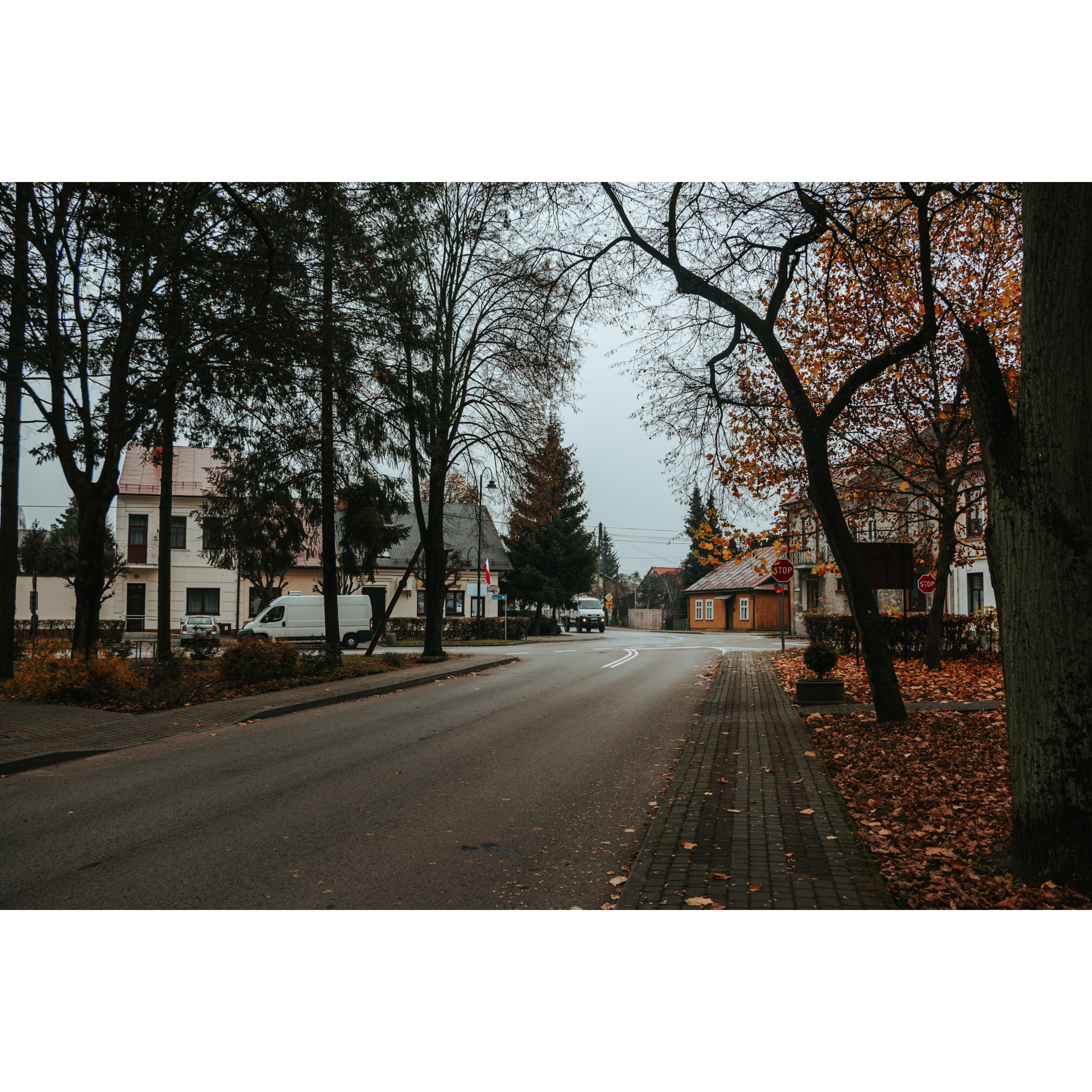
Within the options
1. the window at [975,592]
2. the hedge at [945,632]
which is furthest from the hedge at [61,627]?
the window at [975,592]

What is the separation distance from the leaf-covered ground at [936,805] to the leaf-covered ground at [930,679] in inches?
95.8

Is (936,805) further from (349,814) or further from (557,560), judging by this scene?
(557,560)

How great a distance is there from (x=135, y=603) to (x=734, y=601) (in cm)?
4128

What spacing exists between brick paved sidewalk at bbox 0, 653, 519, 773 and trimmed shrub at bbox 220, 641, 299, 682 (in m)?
0.83

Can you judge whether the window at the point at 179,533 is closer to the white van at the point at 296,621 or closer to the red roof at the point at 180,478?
the red roof at the point at 180,478

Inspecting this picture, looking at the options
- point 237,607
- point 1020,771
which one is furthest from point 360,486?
point 237,607

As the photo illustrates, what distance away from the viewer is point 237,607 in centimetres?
4191

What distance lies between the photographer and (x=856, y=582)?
404 inches

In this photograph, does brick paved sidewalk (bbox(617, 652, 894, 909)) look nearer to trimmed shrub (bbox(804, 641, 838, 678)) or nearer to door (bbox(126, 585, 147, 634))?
trimmed shrub (bbox(804, 641, 838, 678))

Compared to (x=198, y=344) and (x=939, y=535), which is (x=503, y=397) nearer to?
(x=198, y=344)

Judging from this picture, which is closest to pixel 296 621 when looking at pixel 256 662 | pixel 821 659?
pixel 256 662

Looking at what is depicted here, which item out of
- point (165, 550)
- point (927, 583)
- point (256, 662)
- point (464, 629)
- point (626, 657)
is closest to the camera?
point (256, 662)

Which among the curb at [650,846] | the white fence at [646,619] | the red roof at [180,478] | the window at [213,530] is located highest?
the red roof at [180,478]

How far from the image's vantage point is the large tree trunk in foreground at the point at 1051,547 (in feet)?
13.9
